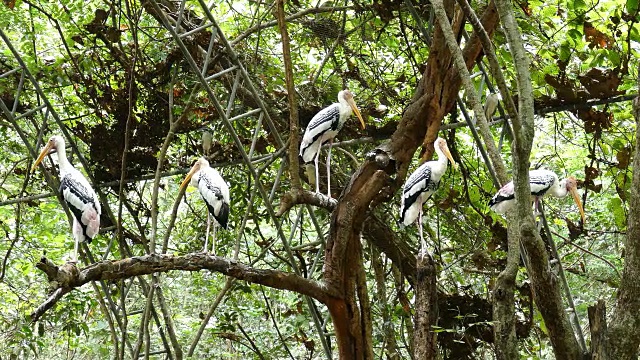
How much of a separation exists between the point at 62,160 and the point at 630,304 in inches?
148

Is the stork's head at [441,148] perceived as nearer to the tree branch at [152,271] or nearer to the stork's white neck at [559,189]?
the stork's white neck at [559,189]

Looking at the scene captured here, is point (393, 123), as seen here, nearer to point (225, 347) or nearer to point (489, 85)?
point (489, 85)

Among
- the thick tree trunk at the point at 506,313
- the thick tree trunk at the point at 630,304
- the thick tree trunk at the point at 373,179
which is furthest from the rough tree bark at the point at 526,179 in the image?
the thick tree trunk at the point at 373,179

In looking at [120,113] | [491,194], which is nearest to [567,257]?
[491,194]

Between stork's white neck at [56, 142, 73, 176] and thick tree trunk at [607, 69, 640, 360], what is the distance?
3.50 m

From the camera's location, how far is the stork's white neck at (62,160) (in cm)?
491

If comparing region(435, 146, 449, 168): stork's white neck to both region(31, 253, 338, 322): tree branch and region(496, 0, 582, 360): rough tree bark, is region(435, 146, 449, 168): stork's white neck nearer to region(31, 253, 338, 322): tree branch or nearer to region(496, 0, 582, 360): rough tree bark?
region(31, 253, 338, 322): tree branch

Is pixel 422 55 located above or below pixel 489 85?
above

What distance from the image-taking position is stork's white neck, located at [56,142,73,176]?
193 inches

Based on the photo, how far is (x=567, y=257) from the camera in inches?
262

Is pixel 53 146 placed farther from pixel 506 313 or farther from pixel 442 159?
pixel 506 313

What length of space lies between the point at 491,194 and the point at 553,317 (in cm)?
335

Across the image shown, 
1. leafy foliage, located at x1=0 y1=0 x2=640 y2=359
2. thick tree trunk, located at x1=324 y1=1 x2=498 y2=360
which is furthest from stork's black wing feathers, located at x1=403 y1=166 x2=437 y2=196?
leafy foliage, located at x1=0 y1=0 x2=640 y2=359

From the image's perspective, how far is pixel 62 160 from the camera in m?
5.03
